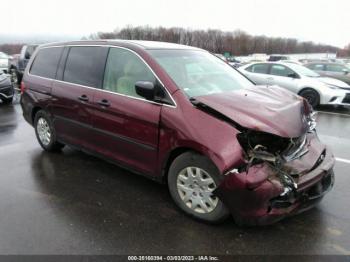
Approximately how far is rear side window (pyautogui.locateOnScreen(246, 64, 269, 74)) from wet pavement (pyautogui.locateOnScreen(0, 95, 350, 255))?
7694mm

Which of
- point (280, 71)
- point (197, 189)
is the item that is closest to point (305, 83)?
point (280, 71)

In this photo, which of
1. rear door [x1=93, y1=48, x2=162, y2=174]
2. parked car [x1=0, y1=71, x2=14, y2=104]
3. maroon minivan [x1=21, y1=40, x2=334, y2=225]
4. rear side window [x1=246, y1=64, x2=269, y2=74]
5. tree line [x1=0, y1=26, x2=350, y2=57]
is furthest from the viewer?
tree line [x1=0, y1=26, x2=350, y2=57]

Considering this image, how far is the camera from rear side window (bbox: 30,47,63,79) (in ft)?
17.9

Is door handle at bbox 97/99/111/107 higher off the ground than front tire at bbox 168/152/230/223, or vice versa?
door handle at bbox 97/99/111/107

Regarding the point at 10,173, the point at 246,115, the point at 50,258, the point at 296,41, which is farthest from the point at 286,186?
the point at 296,41

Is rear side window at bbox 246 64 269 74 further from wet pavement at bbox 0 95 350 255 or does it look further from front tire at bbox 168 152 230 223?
front tire at bbox 168 152 230 223

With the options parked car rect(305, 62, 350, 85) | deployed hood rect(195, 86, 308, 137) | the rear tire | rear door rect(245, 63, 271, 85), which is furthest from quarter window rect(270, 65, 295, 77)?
deployed hood rect(195, 86, 308, 137)

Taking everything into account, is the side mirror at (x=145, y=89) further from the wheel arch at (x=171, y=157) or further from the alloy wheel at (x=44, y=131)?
the alloy wheel at (x=44, y=131)

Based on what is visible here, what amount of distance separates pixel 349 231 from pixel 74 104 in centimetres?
365

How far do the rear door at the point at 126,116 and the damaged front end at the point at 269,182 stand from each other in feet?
3.46

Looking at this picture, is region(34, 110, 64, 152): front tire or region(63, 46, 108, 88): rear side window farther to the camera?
region(34, 110, 64, 152): front tire

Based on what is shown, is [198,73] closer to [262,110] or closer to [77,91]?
[262,110]

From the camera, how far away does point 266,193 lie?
3023 mm

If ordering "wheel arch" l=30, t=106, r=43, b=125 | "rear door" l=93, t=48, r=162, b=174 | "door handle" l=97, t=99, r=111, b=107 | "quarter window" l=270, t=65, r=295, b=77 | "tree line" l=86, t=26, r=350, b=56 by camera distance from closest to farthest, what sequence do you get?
"rear door" l=93, t=48, r=162, b=174 < "door handle" l=97, t=99, r=111, b=107 < "wheel arch" l=30, t=106, r=43, b=125 < "quarter window" l=270, t=65, r=295, b=77 < "tree line" l=86, t=26, r=350, b=56
